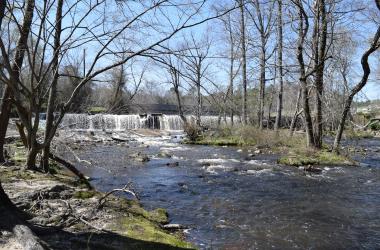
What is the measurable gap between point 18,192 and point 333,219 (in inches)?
213

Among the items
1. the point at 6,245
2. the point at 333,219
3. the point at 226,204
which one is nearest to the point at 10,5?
the point at 6,245

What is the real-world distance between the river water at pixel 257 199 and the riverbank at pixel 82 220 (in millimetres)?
974

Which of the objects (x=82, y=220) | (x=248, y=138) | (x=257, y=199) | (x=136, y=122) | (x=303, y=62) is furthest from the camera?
(x=136, y=122)

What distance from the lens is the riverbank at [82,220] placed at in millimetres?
4648

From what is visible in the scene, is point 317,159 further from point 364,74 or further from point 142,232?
point 142,232

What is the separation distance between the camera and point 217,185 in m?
11.0

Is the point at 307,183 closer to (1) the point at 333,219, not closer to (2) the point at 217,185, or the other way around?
(2) the point at 217,185

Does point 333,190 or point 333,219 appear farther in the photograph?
point 333,190

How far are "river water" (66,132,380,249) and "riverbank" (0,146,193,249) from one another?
3.20ft

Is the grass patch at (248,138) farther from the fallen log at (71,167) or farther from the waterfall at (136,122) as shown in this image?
the fallen log at (71,167)

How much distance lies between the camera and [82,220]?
492cm

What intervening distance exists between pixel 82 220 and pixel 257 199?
5217mm

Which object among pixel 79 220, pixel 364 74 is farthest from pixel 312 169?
pixel 79 220

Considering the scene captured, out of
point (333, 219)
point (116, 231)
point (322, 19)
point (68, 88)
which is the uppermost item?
point (322, 19)
